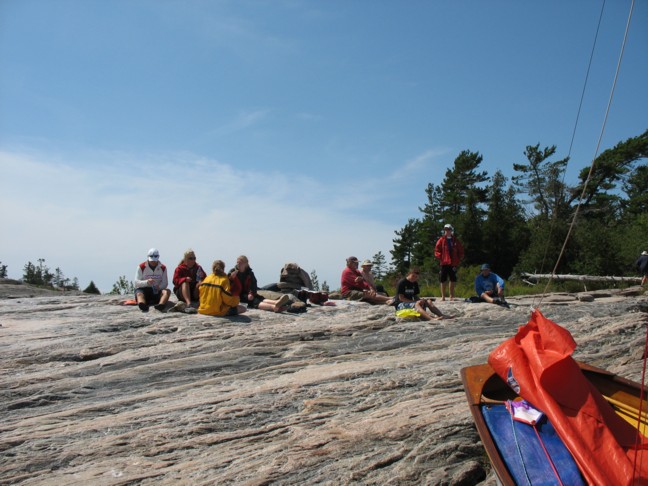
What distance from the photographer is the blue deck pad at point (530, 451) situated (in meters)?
4.04

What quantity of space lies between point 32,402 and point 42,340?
226 centimetres

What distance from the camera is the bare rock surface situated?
480 centimetres

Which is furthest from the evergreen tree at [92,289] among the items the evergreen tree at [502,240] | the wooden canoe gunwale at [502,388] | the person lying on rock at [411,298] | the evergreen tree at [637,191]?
the evergreen tree at [637,191]

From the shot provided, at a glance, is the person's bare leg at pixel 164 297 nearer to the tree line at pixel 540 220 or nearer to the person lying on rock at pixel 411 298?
the person lying on rock at pixel 411 298

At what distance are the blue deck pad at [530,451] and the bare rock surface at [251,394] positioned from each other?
55 centimetres

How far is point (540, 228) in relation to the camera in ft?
90.8

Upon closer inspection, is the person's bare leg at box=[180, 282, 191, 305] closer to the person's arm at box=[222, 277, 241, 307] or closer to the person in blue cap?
the person's arm at box=[222, 277, 241, 307]

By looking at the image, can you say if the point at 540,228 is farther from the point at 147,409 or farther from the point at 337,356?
the point at 147,409

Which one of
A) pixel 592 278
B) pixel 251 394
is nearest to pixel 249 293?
pixel 251 394

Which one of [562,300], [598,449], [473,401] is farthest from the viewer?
[562,300]

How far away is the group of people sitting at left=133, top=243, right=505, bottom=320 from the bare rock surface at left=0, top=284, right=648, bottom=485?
0.39 meters

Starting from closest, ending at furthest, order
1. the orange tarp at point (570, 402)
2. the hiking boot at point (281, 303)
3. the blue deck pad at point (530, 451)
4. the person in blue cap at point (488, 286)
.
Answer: the orange tarp at point (570, 402), the blue deck pad at point (530, 451), the hiking boot at point (281, 303), the person in blue cap at point (488, 286)

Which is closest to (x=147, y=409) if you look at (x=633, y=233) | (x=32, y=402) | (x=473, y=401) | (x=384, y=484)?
(x=32, y=402)

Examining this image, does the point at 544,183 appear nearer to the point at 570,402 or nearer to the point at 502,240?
the point at 502,240
